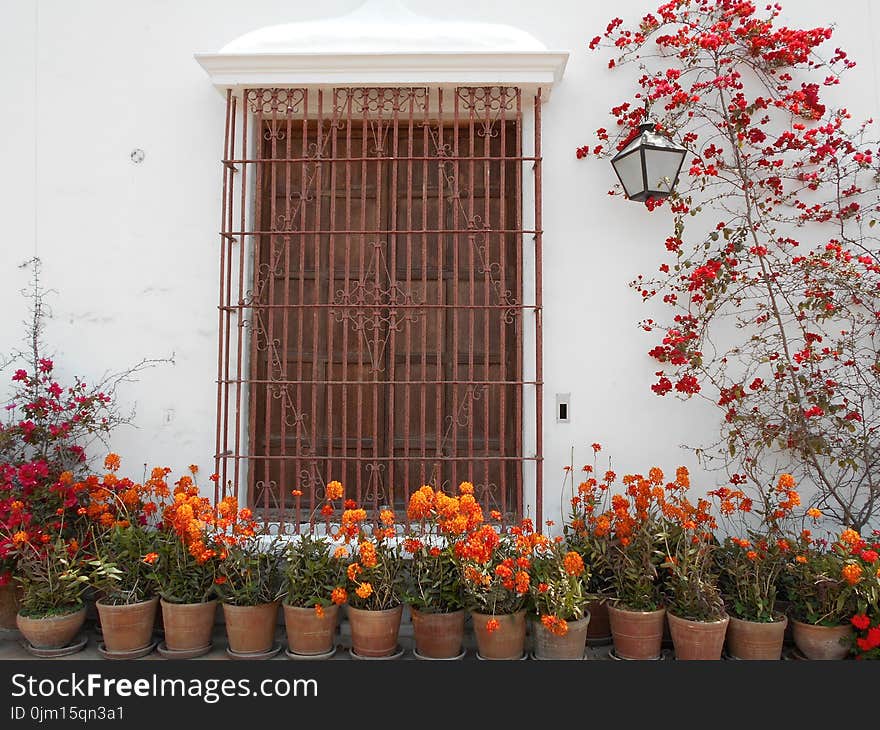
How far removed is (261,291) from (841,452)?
3.14m

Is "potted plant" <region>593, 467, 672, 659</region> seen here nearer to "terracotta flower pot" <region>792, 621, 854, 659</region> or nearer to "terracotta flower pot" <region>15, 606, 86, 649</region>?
"terracotta flower pot" <region>792, 621, 854, 659</region>

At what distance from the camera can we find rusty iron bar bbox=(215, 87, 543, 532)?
3.99 metres

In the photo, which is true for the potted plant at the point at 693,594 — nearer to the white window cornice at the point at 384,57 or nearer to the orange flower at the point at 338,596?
the orange flower at the point at 338,596

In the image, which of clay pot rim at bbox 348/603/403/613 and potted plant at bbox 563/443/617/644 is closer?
clay pot rim at bbox 348/603/403/613

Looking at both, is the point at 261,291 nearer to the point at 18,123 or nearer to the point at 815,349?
the point at 18,123

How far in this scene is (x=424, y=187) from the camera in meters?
4.01

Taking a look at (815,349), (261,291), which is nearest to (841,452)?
(815,349)

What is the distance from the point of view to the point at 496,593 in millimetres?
3266

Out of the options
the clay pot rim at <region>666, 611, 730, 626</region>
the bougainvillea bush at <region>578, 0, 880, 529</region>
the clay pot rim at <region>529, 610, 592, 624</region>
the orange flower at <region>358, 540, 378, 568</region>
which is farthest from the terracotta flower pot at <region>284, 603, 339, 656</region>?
the bougainvillea bush at <region>578, 0, 880, 529</region>

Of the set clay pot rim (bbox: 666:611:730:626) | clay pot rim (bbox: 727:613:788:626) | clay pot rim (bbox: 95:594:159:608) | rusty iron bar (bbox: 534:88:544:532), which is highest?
rusty iron bar (bbox: 534:88:544:532)

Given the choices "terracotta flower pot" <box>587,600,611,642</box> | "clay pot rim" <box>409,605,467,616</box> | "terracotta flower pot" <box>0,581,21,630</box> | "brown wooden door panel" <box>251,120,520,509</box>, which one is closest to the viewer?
"clay pot rim" <box>409,605,467,616</box>

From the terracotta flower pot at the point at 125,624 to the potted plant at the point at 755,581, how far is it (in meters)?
2.61

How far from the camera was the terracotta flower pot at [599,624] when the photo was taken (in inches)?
139

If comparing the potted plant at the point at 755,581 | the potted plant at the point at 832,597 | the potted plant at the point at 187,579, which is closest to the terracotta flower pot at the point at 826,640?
the potted plant at the point at 832,597
